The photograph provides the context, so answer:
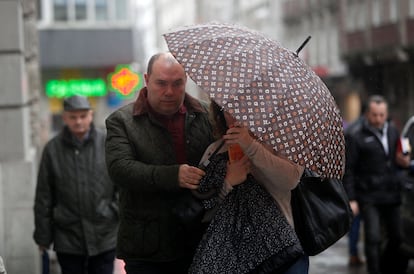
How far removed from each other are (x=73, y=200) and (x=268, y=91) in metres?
3.18

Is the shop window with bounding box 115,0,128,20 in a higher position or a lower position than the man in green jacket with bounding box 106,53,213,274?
higher

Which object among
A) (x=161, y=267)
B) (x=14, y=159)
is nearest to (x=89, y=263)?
(x=14, y=159)

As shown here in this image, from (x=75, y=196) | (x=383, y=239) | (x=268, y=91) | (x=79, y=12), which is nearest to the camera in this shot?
(x=268, y=91)

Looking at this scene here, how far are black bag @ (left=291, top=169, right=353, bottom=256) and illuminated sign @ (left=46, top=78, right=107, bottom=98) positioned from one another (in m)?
29.5

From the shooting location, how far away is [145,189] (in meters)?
4.63

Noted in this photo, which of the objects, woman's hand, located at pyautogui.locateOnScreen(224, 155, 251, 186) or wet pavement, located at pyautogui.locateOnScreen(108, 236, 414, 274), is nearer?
woman's hand, located at pyautogui.locateOnScreen(224, 155, 251, 186)

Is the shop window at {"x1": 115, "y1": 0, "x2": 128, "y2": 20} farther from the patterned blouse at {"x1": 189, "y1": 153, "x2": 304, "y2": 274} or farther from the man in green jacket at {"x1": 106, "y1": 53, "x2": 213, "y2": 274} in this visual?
the patterned blouse at {"x1": 189, "y1": 153, "x2": 304, "y2": 274}

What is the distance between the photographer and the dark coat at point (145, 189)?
4.72 meters

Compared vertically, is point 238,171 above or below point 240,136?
below

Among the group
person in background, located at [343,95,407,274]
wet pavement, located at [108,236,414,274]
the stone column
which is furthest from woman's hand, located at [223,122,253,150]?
wet pavement, located at [108,236,414,274]

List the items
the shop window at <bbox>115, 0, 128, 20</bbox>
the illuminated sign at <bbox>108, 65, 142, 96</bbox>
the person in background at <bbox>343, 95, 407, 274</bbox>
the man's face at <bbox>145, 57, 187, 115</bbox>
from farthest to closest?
the shop window at <bbox>115, 0, 128, 20</bbox>
the illuminated sign at <bbox>108, 65, 142, 96</bbox>
the person in background at <bbox>343, 95, 407, 274</bbox>
the man's face at <bbox>145, 57, 187, 115</bbox>

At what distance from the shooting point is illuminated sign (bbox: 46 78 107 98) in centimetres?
3394


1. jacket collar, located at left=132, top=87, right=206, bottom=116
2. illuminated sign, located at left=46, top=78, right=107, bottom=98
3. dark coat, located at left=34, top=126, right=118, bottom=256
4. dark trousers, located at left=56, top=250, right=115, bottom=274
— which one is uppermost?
jacket collar, located at left=132, top=87, right=206, bottom=116

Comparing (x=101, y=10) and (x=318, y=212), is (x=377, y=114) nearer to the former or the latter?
(x=318, y=212)
